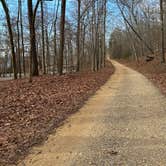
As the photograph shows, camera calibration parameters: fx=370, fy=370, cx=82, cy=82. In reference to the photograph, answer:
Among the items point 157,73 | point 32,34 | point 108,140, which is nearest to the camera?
point 108,140

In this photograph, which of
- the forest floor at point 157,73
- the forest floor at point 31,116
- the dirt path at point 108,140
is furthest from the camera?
the forest floor at point 157,73

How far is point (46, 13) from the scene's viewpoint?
45.4 meters

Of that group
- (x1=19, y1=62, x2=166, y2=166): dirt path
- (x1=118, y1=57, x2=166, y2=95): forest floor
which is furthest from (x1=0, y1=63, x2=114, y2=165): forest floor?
(x1=118, y1=57, x2=166, y2=95): forest floor

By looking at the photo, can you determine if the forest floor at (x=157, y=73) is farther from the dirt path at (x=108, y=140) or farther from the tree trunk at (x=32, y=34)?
the tree trunk at (x=32, y=34)

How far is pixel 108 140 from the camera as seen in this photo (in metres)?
7.39

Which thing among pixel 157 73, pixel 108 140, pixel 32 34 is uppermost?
pixel 32 34

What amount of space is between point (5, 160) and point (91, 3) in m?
33.6

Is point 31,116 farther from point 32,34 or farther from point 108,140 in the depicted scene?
point 32,34

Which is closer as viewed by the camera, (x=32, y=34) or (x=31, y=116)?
(x=31, y=116)

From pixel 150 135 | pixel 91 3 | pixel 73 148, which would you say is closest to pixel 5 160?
pixel 73 148

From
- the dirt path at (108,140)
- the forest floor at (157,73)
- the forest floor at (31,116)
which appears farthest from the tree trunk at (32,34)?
the dirt path at (108,140)

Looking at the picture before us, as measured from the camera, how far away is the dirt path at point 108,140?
19.9ft

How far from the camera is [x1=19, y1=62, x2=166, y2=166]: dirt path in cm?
608

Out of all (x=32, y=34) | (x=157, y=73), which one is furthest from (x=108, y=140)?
(x=157, y=73)
